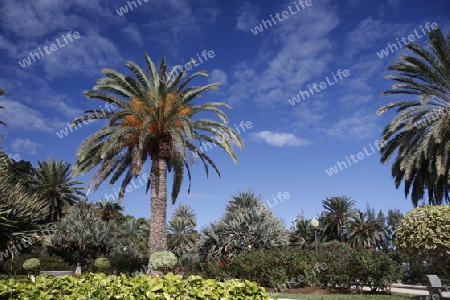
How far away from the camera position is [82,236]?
3209 cm

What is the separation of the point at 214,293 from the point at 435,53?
1907 cm

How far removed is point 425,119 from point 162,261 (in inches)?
621

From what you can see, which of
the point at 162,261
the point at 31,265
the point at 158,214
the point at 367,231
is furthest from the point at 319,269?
the point at 367,231

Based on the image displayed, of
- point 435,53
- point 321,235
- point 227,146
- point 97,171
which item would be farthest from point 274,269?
point 321,235

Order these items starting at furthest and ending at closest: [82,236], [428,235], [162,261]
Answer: [82,236]
[162,261]
[428,235]

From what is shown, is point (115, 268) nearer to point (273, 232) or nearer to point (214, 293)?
point (273, 232)

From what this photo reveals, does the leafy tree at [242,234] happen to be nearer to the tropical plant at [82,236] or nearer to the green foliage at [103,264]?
the green foliage at [103,264]

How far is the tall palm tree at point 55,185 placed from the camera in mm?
36094

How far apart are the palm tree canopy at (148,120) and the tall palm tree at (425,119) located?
378 inches

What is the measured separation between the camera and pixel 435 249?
→ 421 inches

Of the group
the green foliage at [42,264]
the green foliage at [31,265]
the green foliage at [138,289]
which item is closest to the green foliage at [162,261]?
the green foliage at [138,289]

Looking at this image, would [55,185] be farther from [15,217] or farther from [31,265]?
[15,217]

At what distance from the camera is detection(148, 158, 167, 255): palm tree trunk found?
1717cm

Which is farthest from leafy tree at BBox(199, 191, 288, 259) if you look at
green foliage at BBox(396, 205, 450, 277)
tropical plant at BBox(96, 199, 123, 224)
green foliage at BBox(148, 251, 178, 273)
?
tropical plant at BBox(96, 199, 123, 224)
